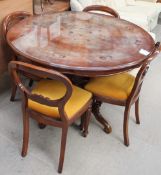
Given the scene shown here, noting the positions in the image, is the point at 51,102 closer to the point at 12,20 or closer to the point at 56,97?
the point at 56,97

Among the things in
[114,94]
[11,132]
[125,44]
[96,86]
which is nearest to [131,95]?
[114,94]

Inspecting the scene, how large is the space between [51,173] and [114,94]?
71cm

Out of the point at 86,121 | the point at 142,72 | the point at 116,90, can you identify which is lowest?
the point at 86,121

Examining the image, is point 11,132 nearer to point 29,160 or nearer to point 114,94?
point 29,160

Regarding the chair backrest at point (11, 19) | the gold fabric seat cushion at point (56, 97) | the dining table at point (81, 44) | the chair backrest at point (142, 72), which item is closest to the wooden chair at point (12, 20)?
the chair backrest at point (11, 19)

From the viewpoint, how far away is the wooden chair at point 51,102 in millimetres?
1291

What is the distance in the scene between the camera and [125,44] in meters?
1.72

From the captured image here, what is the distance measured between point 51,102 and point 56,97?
0.19 meters

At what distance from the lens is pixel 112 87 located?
68.9 inches

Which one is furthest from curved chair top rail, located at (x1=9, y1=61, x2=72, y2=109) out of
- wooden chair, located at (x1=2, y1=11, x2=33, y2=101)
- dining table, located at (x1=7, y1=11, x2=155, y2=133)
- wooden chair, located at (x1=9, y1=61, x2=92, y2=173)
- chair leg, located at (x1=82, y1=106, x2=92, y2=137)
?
wooden chair, located at (x1=2, y1=11, x2=33, y2=101)

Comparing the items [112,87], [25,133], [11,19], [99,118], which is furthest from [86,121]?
[11,19]

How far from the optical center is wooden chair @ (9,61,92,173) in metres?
1.29

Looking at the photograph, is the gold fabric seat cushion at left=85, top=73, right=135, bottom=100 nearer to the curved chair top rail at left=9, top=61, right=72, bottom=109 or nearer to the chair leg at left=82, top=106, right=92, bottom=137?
the chair leg at left=82, top=106, right=92, bottom=137

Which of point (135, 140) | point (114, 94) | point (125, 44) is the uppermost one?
point (125, 44)
